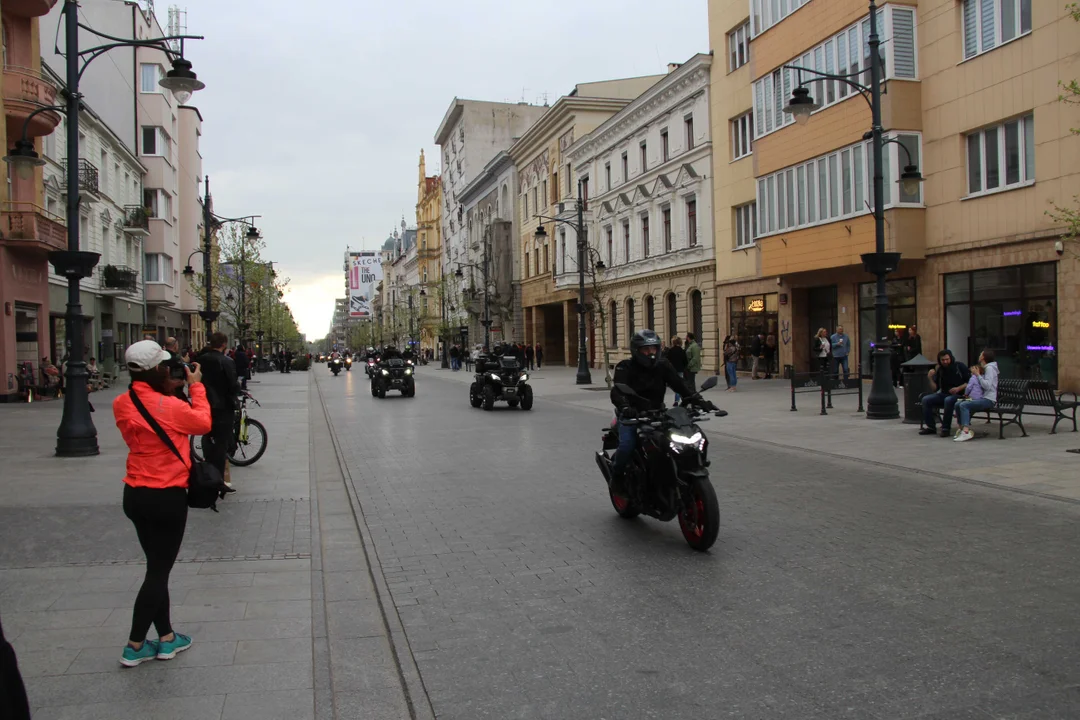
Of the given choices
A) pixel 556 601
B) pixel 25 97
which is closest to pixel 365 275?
pixel 25 97

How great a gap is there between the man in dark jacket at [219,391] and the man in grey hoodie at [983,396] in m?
9.80

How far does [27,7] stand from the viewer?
927 inches

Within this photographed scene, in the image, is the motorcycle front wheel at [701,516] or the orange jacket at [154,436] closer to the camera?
the orange jacket at [154,436]

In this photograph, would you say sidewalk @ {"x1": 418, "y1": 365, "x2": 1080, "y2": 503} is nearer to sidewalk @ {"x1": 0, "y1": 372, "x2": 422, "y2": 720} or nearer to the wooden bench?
the wooden bench

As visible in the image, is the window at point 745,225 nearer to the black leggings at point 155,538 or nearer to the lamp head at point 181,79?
the lamp head at point 181,79

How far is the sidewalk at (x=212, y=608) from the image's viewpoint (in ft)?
13.1

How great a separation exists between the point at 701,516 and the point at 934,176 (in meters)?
18.4

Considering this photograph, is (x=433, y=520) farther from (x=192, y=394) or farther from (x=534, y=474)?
(x=192, y=394)

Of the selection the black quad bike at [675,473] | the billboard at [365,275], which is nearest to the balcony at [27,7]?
the black quad bike at [675,473]

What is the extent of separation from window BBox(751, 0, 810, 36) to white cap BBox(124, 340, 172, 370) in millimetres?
24701

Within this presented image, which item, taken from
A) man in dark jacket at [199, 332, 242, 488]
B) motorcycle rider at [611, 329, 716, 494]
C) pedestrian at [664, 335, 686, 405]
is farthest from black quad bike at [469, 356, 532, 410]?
motorcycle rider at [611, 329, 716, 494]

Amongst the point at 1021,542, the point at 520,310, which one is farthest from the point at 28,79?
the point at 520,310

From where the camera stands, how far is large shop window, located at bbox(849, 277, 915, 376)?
23.3 m

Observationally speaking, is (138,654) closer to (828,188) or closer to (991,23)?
(991,23)
